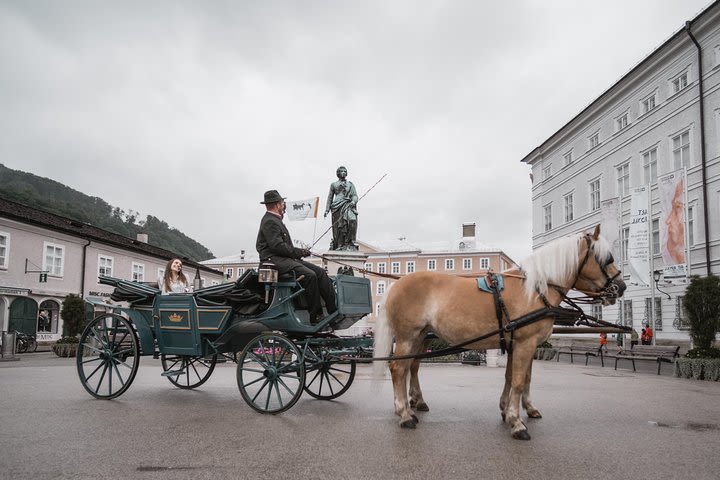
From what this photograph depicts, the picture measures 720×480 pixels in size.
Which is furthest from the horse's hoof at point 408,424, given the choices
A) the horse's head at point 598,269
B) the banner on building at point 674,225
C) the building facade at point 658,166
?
the banner on building at point 674,225

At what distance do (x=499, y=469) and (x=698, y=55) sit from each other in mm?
24620

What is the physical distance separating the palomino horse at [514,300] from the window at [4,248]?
25.1 meters

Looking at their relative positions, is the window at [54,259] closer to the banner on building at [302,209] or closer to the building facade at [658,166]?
the banner on building at [302,209]

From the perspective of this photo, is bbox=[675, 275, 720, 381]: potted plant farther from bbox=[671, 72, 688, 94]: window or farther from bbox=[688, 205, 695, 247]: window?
bbox=[671, 72, 688, 94]: window

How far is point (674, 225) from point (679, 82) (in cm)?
817

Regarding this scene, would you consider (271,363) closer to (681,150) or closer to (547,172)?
(681,150)

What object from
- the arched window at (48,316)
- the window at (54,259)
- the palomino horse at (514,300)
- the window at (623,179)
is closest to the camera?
the palomino horse at (514,300)

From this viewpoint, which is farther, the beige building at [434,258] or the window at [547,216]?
the beige building at [434,258]

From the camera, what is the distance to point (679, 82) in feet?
79.9

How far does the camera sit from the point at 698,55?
74.5ft

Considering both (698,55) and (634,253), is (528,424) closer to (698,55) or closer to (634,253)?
(634,253)

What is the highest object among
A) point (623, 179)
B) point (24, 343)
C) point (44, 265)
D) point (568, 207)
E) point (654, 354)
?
point (623, 179)

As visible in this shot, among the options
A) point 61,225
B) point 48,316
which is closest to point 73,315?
point 48,316

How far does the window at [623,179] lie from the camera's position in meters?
28.7
